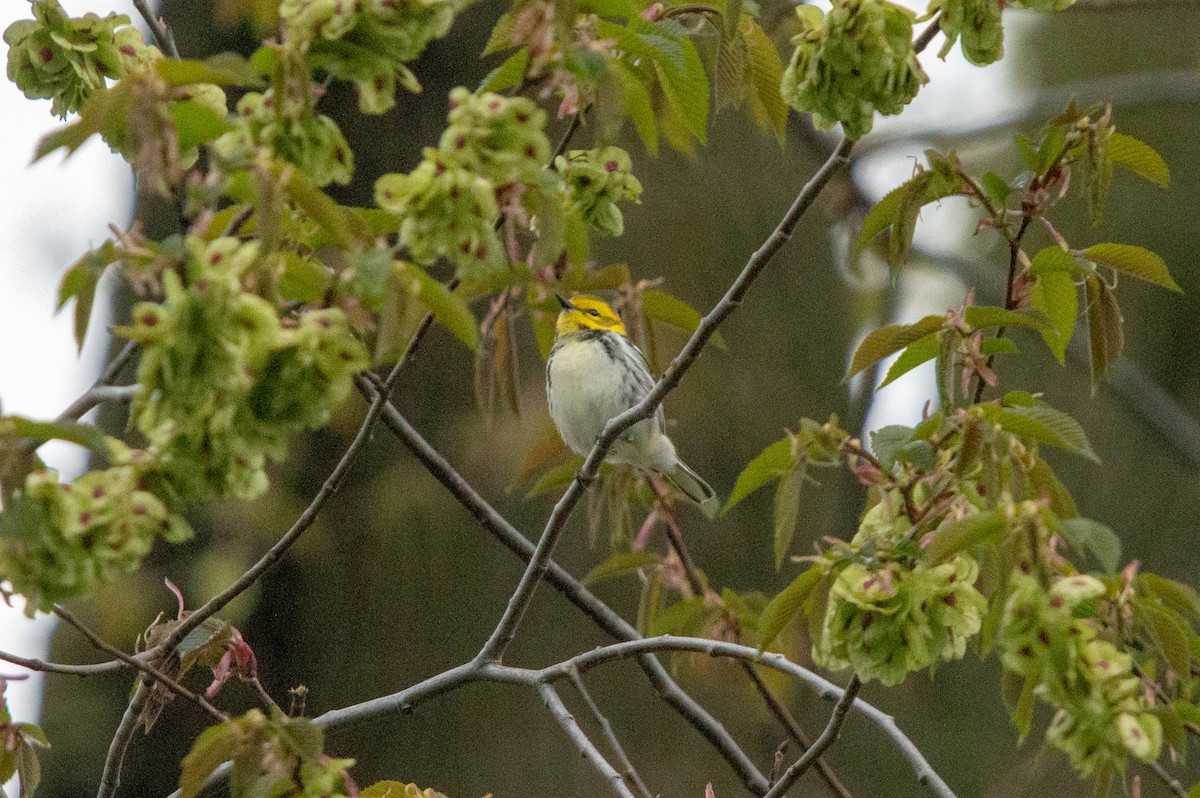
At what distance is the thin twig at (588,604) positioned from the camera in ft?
7.34

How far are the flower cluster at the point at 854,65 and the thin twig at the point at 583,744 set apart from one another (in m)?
0.92

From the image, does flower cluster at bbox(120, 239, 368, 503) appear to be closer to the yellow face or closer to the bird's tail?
the bird's tail

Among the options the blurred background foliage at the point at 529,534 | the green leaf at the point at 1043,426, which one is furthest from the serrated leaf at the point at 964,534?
the blurred background foliage at the point at 529,534

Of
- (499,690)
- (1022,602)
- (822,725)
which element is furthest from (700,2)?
(822,725)

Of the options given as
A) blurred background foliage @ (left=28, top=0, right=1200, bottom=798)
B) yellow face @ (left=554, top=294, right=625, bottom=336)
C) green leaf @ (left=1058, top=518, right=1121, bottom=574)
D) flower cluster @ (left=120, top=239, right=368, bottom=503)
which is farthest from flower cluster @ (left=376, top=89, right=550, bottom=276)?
yellow face @ (left=554, top=294, right=625, bottom=336)

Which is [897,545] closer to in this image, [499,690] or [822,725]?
[499,690]

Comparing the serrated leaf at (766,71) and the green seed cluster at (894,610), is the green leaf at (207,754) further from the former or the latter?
the serrated leaf at (766,71)

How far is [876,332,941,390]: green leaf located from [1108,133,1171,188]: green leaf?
31 centimetres

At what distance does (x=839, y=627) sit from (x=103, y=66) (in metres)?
1.33

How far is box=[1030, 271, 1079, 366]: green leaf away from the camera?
5.38ft

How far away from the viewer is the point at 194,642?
1951 millimetres

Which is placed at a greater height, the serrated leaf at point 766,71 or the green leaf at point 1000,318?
the serrated leaf at point 766,71

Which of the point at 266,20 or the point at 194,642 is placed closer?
the point at 194,642

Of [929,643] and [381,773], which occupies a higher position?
[929,643]
